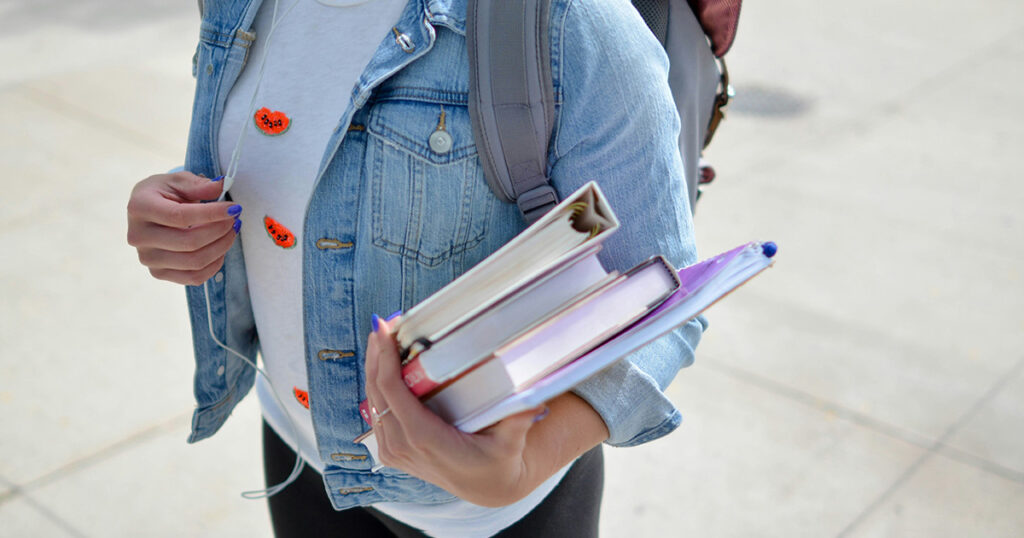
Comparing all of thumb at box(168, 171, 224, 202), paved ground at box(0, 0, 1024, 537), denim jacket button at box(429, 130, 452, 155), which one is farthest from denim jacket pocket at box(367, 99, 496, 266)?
paved ground at box(0, 0, 1024, 537)

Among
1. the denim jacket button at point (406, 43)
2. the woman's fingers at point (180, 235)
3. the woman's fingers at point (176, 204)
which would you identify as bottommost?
the woman's fingers at point (180, 235)

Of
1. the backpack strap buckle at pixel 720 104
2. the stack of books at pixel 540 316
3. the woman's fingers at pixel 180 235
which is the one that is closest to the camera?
the stack of books at pixel 540 316

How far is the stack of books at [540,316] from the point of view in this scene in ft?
2.79

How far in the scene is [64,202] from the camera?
461 centimetres

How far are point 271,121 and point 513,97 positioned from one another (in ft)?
1.26

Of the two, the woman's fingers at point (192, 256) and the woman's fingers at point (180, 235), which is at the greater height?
the woman's fingers at point (180, 235)

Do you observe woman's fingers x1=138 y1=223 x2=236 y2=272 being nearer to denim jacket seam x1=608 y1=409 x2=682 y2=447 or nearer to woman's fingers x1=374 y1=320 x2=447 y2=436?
woman's fingers x1=374 y1=320 x2=447 y2=436

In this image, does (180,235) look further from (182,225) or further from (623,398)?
(623,398)

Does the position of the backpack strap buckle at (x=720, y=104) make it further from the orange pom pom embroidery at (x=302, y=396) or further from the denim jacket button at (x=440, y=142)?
the orange pom pom embroidery at (x=302, y=396)

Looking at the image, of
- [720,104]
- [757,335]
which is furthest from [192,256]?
[757,335]

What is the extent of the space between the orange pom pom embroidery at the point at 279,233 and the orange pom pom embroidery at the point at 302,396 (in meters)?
0.25

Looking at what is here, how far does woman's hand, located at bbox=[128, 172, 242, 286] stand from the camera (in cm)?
122

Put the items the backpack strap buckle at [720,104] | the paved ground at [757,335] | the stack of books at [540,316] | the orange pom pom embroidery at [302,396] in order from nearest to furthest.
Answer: the stack of books at [540,316] < the orange pom pom embroidery at [302,396] < the backpack strap buckle at [720,104] < the paved ground at [757,335]

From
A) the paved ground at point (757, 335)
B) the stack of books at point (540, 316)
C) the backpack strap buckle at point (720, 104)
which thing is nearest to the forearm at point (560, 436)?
the stack of books at point (540, 316)
